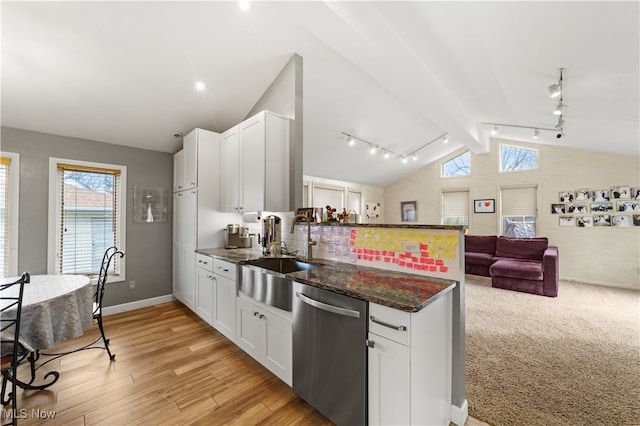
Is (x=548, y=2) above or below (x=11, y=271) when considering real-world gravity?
above

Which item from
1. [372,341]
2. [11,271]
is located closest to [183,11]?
[372,341]

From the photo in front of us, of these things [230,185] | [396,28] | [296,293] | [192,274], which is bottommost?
[192,274]

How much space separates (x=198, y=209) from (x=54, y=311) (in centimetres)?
172

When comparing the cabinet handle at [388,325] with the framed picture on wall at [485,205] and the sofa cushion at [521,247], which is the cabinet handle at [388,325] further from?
the framed picture on wall at [485,205]

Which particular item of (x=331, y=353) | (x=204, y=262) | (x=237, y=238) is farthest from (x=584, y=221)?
(x=204, y=262)

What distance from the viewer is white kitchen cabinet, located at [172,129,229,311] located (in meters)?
3.37

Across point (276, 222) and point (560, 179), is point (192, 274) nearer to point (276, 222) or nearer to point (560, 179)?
point (276, 222)

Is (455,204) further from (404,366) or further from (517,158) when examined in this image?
(404,366)

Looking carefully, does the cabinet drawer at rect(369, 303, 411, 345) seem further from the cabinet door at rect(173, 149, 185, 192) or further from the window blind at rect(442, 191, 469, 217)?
the window blind at rect(442, 191, 469, 217)

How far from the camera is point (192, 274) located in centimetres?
338

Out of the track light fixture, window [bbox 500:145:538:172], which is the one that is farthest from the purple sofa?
the track light fixture

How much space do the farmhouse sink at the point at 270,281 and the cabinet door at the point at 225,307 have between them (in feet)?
0.70

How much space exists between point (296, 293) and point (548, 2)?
8.30 ft

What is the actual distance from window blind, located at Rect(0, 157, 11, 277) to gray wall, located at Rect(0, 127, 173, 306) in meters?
0.10
